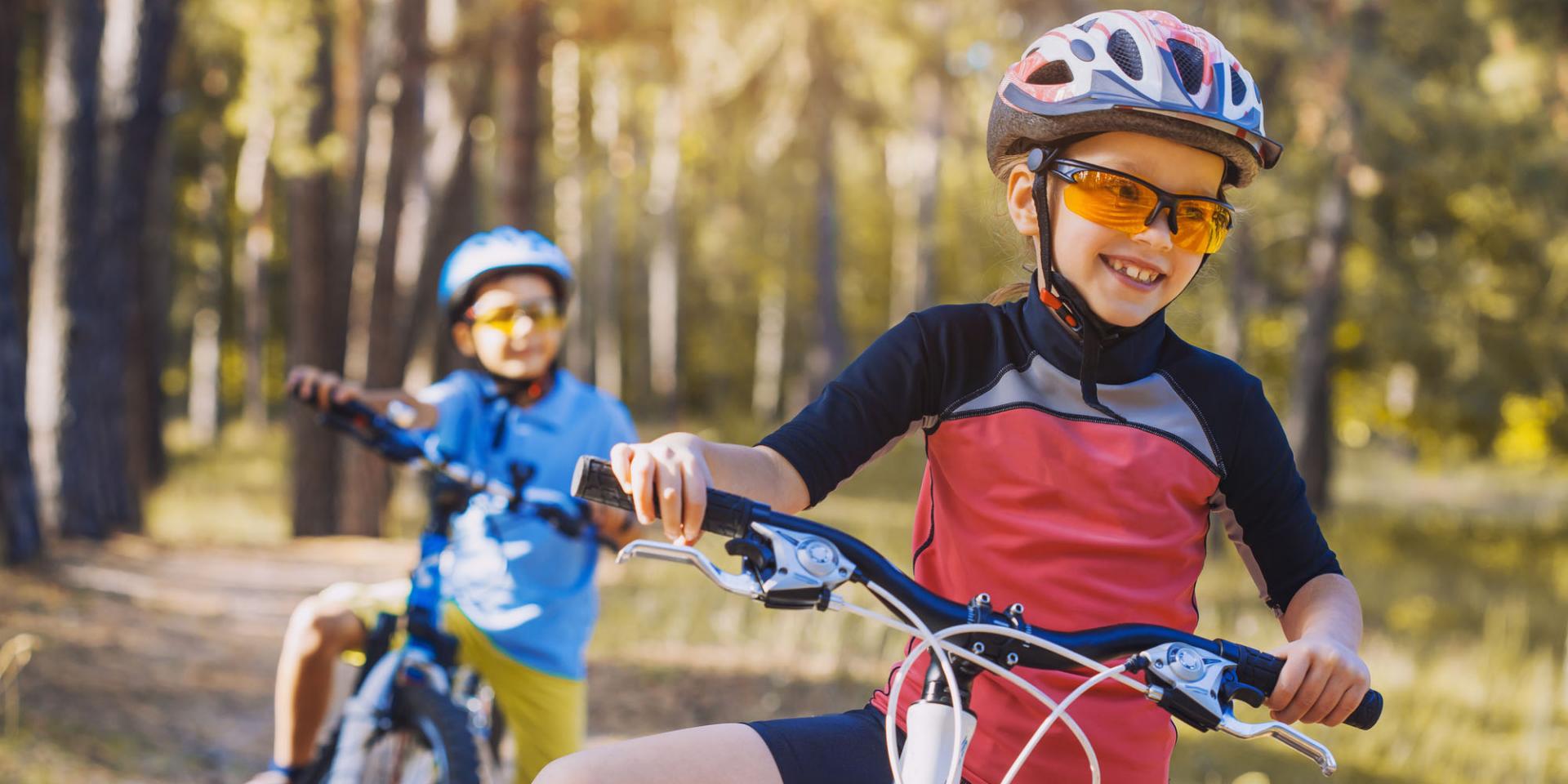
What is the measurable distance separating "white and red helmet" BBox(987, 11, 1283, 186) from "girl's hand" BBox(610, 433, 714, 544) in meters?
0.97

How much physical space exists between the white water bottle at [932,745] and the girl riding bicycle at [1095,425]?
232 mm

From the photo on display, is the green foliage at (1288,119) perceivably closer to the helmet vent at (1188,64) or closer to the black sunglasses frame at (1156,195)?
the helmet vent at (1188,64)

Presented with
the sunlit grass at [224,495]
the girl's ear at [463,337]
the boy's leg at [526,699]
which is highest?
the girl's ear at [463,337]

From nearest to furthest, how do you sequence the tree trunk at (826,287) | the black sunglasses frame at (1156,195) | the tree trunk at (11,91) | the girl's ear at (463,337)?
1. the black sunglasses frame at (1156,195)
2. the girl's ear at (463,337)
3. the tree trunk at (11,91)
4. the tree trunk at (826,287)

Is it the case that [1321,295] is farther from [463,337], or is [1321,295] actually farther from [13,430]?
[463,337]

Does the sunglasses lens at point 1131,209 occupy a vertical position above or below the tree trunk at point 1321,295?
below

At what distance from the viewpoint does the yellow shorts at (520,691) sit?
433 cm

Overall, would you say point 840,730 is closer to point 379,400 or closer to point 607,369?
point 379,400

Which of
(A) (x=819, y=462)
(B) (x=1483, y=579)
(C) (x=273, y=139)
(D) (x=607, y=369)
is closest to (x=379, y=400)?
(A) (x=819, y=462)

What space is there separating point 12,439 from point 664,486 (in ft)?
28.1

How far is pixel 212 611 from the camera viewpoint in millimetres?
10578

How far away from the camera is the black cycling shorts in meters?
2.13

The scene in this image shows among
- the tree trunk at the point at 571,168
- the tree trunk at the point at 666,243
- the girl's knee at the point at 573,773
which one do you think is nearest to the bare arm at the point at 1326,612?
the girl's knee at the point at 573,773

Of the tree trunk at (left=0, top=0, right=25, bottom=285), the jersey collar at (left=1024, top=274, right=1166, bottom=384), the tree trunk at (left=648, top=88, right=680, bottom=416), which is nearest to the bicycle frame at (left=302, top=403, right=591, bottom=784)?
the jersey collar at (left=1024, top=274, right=1166, bottom=384)
